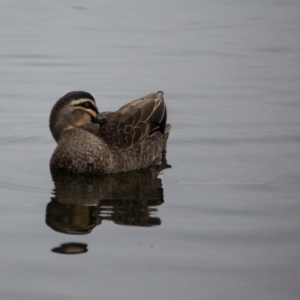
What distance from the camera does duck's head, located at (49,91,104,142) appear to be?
11.6 meters

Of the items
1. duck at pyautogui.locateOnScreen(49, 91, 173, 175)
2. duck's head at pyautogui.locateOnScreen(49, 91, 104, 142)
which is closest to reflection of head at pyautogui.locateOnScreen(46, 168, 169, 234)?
duck at pyautogui.locateOnScreen(49, 91, 173, 175)

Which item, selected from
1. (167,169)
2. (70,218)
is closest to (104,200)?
(70,218)

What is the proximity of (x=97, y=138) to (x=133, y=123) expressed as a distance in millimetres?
628

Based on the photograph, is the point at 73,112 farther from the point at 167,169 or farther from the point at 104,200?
the point at 104,200

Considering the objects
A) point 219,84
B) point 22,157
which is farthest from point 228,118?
point 22,157

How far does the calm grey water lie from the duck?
0.31 metres

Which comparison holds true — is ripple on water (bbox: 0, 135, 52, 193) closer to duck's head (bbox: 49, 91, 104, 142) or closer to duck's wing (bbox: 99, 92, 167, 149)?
duck's head (bbox: 49, 91, 104, 142)

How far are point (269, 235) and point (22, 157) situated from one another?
167 inches

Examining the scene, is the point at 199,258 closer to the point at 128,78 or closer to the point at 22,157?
the point at 22,157

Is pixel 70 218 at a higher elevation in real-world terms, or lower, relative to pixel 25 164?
lower

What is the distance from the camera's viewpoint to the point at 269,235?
29.4ft

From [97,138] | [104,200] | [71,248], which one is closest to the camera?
[71,248]

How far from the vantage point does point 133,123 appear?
12258mm

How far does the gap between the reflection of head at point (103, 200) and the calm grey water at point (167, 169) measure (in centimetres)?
2
